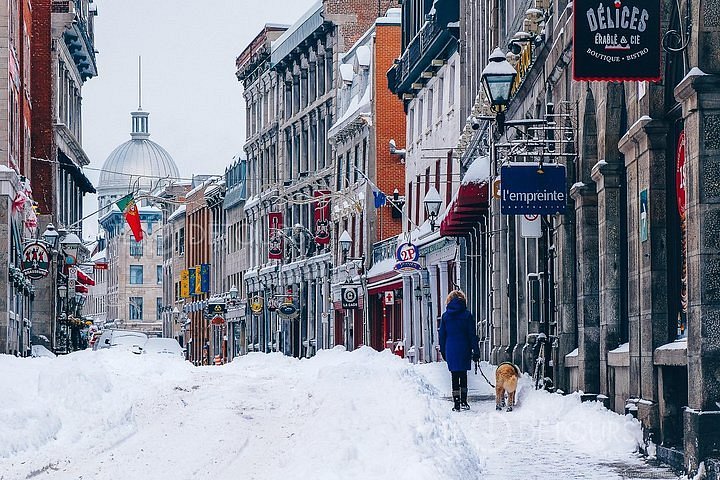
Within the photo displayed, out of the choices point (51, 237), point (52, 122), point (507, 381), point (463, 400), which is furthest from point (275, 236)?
point (507, 381)

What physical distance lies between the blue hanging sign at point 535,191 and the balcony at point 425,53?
939 inches

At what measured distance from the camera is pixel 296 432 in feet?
54.3

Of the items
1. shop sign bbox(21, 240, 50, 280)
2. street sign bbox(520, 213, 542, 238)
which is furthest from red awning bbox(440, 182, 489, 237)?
shop sign bbox(21, 240, 50, 280)

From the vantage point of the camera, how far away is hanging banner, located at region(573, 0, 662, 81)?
14.9 metres

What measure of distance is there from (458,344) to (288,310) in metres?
58.4

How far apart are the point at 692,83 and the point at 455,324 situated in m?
9.51

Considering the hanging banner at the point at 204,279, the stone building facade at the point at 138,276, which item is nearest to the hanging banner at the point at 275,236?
the hanging banner at the point at 204,279

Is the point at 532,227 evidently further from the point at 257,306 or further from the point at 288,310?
the point at 257,306

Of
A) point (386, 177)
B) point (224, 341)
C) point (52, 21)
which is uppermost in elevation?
point (52, 21)

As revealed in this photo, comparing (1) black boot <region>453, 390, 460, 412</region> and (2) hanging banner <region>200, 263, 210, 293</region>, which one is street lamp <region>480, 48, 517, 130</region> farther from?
(2) hanging banner <region>200, 263, 210, 293</region>

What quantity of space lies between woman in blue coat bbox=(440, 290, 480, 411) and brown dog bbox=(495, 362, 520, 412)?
596 mm

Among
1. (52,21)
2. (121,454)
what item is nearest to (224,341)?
(52,21)

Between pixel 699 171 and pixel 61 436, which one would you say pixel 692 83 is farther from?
pixel 61 436

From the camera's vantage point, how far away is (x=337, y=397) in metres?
16.7
